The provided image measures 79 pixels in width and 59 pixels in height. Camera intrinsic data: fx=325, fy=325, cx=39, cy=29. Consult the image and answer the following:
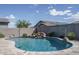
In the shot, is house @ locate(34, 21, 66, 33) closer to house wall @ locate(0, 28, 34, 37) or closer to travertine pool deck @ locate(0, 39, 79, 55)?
house wall @ locate(0, 28, 34, 37)

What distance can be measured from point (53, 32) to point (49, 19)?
0.24 meters

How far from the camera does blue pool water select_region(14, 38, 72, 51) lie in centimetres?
562

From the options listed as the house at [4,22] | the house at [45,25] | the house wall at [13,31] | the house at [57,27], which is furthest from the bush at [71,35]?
the house at [4,22]

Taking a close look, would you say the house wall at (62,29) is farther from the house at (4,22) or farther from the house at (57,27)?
the house at (4,22)

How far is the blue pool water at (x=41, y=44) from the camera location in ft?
18.4

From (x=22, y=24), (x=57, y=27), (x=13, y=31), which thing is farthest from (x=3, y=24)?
(x=57, y=27)

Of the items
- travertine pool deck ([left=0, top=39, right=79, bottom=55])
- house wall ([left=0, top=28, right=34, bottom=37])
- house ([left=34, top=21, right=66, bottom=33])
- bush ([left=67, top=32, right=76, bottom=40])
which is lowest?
travertine pool deck ([left=0, top=39, right=79, bottom=55])

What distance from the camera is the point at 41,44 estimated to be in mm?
5625

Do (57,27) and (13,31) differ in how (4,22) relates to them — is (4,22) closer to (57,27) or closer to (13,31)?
(13,31)

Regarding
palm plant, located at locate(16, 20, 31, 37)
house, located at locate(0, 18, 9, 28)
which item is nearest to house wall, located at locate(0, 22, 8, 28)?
house, located at locate(0, 18, 9, 28)

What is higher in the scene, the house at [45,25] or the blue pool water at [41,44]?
the house at [45,25]

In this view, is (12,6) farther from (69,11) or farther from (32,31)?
(69,11)

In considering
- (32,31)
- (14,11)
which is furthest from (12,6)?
(32,31)

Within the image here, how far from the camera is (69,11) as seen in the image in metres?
5.61
